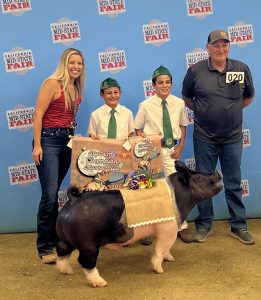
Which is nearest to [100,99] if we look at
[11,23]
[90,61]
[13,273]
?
[90,61]

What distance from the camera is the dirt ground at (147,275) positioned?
9.14 feet

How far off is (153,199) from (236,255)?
2.93 ft

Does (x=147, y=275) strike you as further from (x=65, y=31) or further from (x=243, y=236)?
(x=65, y=31)

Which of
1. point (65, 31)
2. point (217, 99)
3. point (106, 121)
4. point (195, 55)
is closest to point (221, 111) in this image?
point (217, 99)

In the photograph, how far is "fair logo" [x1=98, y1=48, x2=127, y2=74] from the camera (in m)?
3.87

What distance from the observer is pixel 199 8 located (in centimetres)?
388

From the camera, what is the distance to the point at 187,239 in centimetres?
364

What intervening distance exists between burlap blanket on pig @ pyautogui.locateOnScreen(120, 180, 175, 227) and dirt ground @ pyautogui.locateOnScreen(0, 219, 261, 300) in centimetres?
41

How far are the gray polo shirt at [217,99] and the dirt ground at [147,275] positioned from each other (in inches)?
34.6

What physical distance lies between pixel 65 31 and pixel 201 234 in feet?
6.73

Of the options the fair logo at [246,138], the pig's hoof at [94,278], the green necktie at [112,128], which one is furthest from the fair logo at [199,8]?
the pig's hoof at [94,278]

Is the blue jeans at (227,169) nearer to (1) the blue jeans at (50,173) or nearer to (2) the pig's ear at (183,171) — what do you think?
(2) the pig's ear at (183,171)

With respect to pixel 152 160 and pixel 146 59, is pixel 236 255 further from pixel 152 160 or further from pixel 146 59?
pixel 146 59

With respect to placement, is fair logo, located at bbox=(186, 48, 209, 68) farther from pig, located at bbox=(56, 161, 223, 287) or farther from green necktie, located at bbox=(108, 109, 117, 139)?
pig, located at bbox=(56, 161, 223, 287)
